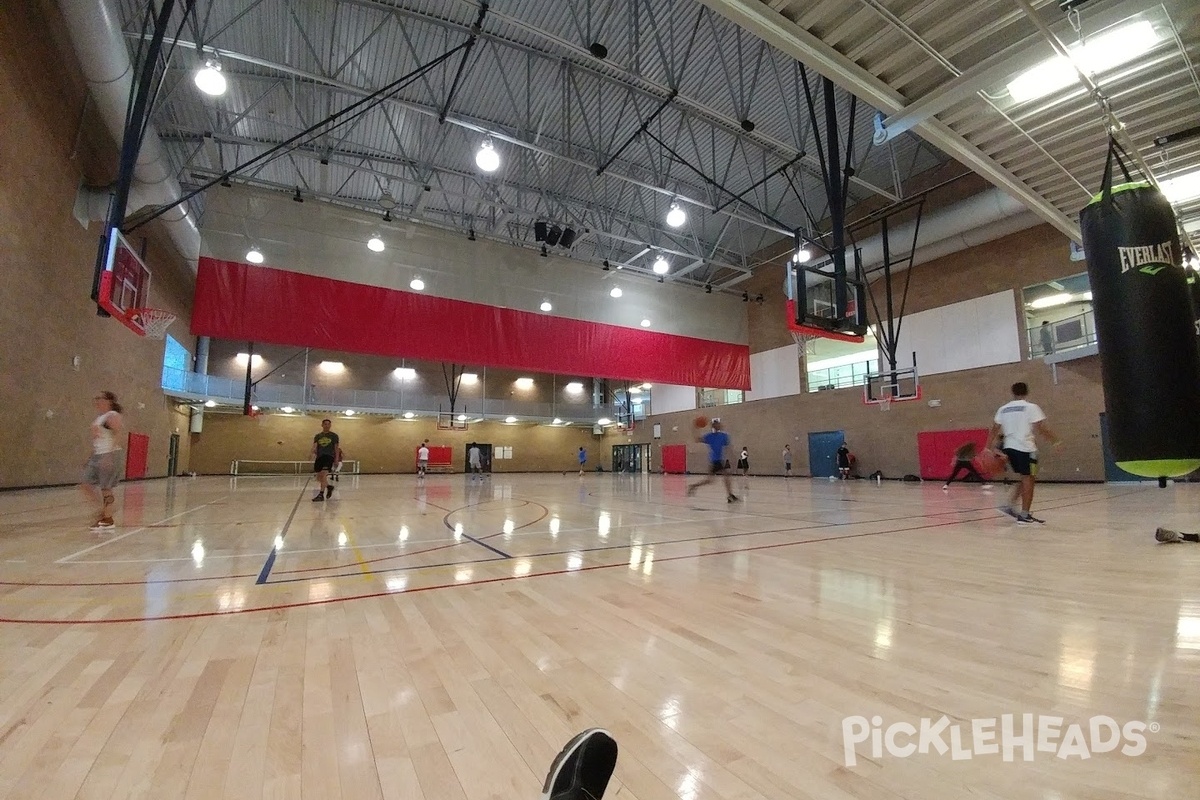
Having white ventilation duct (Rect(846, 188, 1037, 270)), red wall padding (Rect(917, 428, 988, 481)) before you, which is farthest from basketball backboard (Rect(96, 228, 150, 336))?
red wall padding (Rect(917, 428, 988, 481))

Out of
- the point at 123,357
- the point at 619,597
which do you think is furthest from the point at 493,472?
the point at 619,597

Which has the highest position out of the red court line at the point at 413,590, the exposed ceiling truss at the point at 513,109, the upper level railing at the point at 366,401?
the exposed ceiling truss at the point at 513,109

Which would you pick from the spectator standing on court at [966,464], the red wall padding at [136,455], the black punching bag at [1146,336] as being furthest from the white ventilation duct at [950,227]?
the red wall padding at [136,455]

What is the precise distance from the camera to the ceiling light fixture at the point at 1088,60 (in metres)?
5.12

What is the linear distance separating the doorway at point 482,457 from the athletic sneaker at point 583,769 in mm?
29584

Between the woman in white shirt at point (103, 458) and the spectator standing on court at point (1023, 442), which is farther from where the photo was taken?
the spectator standing on court at point (1023, 442)

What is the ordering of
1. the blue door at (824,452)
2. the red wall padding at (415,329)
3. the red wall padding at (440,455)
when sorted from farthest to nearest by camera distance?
the red wall padding at (440,455)
the blue door at (824,452)
the red wall padding at (415,329)

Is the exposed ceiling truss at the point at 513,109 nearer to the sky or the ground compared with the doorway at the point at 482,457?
nearer to the sky

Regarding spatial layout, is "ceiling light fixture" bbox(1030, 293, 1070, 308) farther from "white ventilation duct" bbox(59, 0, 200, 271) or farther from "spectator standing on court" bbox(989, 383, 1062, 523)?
"white ventilation duct" bbox(59, 0, 200, 271)

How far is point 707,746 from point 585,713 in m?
0.42

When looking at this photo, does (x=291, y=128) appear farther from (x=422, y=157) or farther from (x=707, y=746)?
(x=707, y=746)

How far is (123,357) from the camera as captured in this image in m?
13.1

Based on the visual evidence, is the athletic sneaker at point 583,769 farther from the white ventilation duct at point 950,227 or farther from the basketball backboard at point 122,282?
the white ventilation duct at point 950,227

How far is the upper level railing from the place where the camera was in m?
19.4
